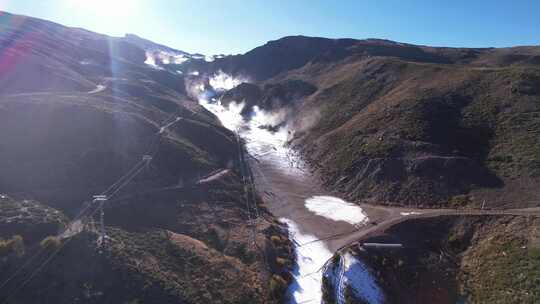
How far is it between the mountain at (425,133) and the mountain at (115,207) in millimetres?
18716

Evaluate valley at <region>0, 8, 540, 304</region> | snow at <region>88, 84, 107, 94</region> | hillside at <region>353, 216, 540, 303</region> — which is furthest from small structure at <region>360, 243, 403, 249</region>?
snow at <region>88, 84, 107, 94</region>

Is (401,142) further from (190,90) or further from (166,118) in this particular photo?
(190,90)

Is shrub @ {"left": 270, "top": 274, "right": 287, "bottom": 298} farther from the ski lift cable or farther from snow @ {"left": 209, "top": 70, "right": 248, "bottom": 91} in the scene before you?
snow @ {"left": 209, "top": 70, "right": 248, "bottom": 91}

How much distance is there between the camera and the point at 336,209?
4969cm

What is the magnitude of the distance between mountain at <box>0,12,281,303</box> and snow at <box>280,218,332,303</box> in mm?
2921

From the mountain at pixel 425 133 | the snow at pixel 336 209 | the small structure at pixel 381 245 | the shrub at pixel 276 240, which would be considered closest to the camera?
the small structure at pixel 381 245

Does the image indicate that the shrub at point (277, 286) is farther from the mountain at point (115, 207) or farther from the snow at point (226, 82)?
the snow at point (226, 82)

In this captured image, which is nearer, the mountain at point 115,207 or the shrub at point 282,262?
the mountain at point 115,207

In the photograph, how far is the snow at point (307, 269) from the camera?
3228cm

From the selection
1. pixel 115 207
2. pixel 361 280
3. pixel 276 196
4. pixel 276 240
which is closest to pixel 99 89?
pixel 115 207

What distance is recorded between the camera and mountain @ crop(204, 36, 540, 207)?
47.1 meters

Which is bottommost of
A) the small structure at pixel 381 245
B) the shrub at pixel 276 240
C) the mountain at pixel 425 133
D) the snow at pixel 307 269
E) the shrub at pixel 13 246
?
the snow at pixel 307 269

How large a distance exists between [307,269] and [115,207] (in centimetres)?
2214

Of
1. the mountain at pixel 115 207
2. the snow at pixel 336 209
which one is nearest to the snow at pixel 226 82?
the mountain at pixel 115 207
